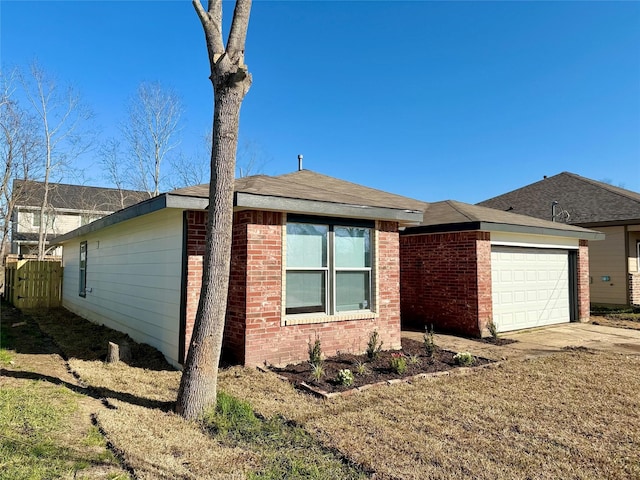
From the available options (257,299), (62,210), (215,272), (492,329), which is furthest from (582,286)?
(62,210)

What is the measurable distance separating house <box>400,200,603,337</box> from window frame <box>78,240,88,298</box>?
958cm

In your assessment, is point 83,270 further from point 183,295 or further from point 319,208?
point 319,208

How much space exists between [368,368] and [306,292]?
158 centimetres

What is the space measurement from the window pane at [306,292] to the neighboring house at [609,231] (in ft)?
42.6

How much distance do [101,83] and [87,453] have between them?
1374 centimetres

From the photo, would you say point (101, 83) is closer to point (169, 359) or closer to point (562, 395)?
point (169, 359)

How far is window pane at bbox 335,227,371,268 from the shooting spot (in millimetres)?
7273

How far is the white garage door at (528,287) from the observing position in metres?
10.2

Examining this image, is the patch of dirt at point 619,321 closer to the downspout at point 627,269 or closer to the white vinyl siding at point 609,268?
the downspout at point 627,269

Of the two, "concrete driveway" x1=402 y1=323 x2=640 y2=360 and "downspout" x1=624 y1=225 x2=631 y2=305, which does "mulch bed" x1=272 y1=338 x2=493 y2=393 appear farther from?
"downspout" x1=624 y1=225 x2=631 y2=305

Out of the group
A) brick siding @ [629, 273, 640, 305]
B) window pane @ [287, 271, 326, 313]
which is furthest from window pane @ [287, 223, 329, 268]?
brick siding @ [629, 273, 640, 305]

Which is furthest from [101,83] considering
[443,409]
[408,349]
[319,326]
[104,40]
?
[443,409]

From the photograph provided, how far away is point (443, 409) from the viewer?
476cm

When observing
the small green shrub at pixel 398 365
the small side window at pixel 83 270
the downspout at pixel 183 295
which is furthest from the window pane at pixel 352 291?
the small side window at pixel 83 270
